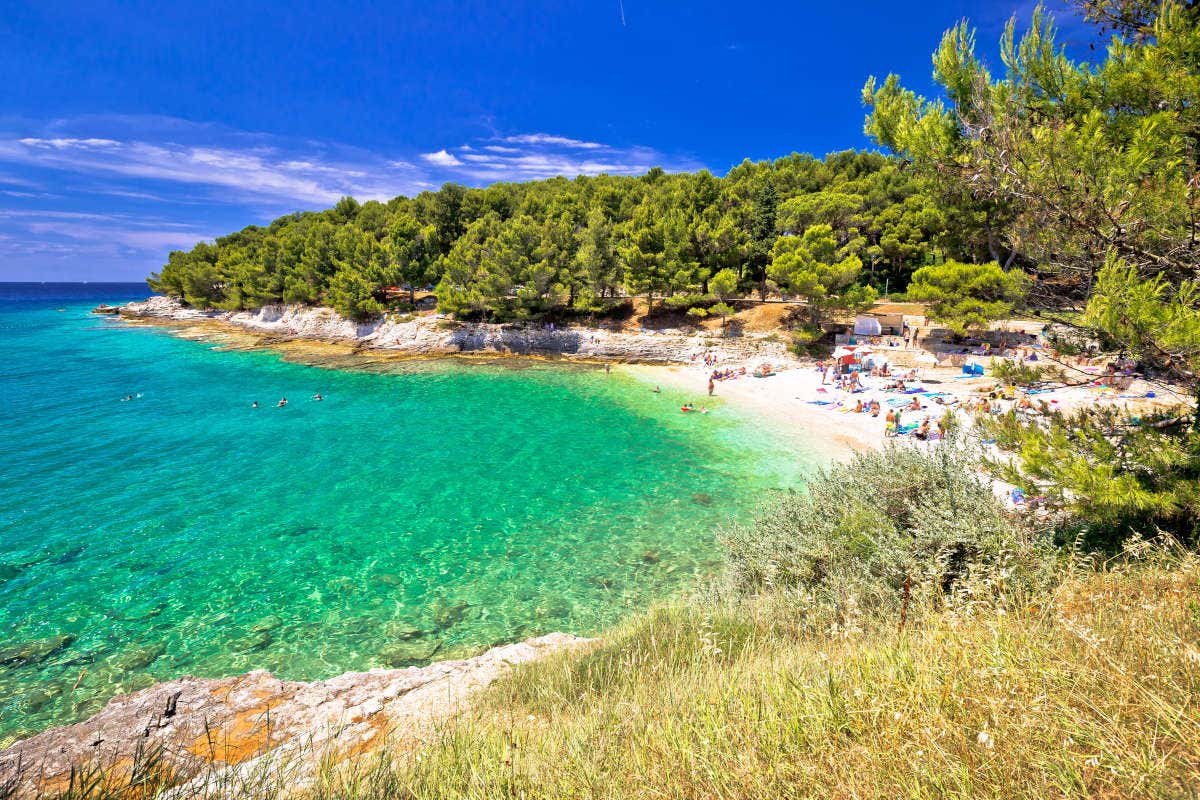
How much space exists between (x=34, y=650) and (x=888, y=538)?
1395cm

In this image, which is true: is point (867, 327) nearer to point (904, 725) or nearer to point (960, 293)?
point (960, 293)

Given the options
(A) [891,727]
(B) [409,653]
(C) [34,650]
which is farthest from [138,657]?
(A) [891,727]

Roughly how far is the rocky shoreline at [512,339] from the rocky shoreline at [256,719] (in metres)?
28.9

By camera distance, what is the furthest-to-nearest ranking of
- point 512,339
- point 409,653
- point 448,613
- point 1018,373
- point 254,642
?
point 512,339, point 448,613, point 254,642, point 409,653, point 1018,373

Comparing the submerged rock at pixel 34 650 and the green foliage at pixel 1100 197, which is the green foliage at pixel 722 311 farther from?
the submerged rock at pixel 34 650

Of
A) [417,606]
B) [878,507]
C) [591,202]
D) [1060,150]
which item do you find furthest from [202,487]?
[591,202]

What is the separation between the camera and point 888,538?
626 centimetres

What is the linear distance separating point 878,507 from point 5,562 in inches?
723

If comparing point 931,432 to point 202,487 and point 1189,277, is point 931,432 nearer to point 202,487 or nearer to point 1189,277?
point 1189,277

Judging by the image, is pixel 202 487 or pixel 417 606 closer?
pixel 417 606

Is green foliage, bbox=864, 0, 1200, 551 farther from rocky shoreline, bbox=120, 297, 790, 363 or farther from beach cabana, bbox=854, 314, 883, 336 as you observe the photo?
rocky shoreline, bbox=120, 297, 790, 363

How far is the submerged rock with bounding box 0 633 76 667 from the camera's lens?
7.71m

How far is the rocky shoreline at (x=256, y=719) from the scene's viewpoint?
16.5 feet

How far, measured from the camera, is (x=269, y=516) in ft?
42.9
